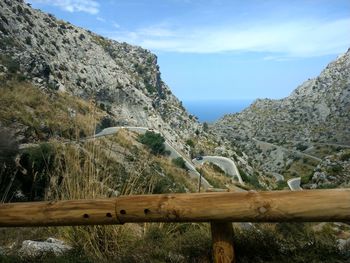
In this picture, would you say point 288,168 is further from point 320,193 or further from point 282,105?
point 320,193

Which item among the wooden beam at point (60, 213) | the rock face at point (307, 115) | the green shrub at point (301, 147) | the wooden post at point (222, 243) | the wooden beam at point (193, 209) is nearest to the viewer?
the wooden beam at point (193, 209)

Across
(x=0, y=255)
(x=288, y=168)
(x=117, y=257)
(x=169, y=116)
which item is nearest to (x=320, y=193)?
(x=117, y=257)

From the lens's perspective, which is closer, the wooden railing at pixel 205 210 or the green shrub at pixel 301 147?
the wooden railing at pixel 205 210

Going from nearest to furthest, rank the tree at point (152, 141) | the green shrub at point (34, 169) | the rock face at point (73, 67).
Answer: the green shrub at point (34, 169) → the tree at point (152, 141) → the rock face at point (73, 67)

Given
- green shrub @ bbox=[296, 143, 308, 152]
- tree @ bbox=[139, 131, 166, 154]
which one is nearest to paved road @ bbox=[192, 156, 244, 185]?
tree @ bbox=[139, 131, 166, 154]

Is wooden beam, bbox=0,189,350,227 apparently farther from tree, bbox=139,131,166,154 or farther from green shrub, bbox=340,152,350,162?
green shrub, bbox=340,152,350,162

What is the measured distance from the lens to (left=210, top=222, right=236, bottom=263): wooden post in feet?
12.4

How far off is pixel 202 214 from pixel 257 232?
1.04m

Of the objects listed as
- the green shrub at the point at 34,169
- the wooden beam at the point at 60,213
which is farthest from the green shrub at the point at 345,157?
the wooden beam at the point at 60,213

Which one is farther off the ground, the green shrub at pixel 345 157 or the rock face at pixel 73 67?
the rock face at pixel 73 67

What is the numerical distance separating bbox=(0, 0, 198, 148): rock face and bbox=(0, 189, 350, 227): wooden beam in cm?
3445

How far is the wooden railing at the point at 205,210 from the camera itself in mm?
3467

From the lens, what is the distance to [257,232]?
449 cm

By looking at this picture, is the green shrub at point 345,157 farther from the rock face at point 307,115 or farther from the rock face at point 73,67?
the rock face at point 307,115
